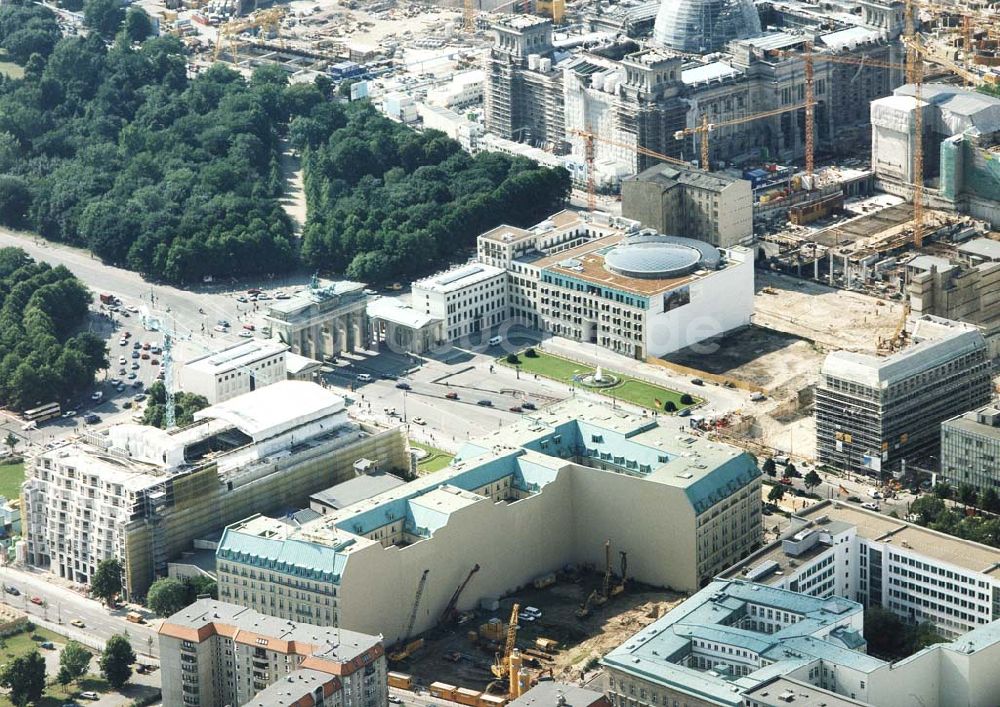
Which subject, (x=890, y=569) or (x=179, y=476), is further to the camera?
(x=179, y=476)

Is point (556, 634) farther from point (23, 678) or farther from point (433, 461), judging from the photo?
point (23, 678)

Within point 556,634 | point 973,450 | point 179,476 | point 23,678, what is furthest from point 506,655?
point 973,450

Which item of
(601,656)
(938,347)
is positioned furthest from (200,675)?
(938,347)

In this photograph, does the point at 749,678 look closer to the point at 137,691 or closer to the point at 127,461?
the point at 137,691

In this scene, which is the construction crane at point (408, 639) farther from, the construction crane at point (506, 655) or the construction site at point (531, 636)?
the construction crane at point (506, 655)

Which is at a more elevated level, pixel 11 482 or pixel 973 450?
pixel 973 450

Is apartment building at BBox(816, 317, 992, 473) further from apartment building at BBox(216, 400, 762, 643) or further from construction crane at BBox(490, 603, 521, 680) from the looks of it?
construction crane at BBox(490, 603, 521, 680)

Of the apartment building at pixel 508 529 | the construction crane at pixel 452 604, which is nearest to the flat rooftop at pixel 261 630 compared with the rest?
the apartment building at pixel 508 529
